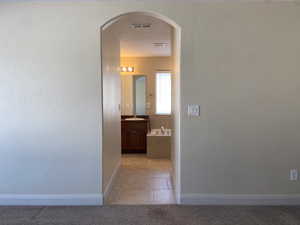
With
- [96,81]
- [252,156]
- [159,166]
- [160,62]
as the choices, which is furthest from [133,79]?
[252,156]

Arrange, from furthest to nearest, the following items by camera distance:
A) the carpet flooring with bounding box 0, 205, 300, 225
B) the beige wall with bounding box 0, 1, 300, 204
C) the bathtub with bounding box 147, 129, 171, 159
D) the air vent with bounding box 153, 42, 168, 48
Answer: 1. the bathtub with bounding box 147, 129, 171, 159
2. the air vent with bounding box 153, 42, 168, 48
3. the beige wall with bounding box 0, 1, 300, 204
4. the carpet flooring with bounding box 0, 205, 300, 225

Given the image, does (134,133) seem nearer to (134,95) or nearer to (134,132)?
(134,132)

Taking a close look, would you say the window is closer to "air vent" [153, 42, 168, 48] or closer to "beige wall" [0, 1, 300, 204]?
"air vent" [153, 42, 168, 48]

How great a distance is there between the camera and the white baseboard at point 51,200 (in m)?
2.95

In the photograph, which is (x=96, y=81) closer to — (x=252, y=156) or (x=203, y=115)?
(x=203, y=115)

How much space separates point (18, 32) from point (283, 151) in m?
3.41

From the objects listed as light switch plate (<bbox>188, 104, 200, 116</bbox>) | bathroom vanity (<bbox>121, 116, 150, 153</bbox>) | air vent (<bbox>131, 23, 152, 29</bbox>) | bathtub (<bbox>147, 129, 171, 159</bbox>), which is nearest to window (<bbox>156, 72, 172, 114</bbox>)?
bathroom vanity (<bbox>121, 116, 150, 153</bbox>)

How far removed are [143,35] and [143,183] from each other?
254 centimetres

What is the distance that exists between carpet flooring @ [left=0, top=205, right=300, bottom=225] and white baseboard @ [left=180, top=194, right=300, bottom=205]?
0.07m

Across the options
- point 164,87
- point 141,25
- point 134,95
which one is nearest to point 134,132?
point 134,95

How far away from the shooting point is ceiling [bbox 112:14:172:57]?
11.9ft

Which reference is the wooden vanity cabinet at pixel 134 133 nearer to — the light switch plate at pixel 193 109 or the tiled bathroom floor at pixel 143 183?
the tiled bathroom floor at pixel 143 183

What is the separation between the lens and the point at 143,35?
440 centimetres

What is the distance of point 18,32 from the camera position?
2.87 metres
